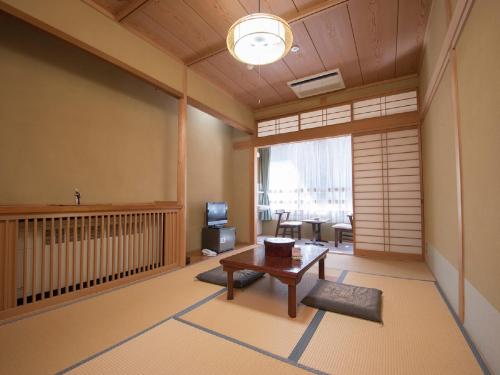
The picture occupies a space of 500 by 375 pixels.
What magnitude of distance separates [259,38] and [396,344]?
2405mm

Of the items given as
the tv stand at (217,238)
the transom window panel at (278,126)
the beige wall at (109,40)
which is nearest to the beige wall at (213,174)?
the tv stand at (217,238)

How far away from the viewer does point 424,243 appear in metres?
3.46

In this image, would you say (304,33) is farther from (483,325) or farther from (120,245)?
(120,245)

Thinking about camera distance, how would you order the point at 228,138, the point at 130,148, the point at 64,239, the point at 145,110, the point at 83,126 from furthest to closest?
1. the point at 228,138
2. the point at 145,110
3. the point at 130,148
4. the point at 83,126
5. the point at 64,239

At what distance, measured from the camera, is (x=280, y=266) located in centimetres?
201

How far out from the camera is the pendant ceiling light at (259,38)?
179 cm

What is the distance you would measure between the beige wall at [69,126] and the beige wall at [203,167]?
795 millimetres

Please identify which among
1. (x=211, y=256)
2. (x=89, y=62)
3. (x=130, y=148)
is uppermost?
(x=89, y=62)

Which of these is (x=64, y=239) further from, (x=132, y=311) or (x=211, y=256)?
(x=211, y=256)

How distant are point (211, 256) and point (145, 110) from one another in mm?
2433

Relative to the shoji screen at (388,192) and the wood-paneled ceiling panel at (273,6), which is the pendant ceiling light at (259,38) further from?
the shoji screen at (388,192)

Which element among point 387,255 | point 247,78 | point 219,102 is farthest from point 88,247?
point 387,255

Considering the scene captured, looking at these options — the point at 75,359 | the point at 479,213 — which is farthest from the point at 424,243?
the point at 75,359

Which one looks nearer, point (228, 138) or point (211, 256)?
point (211, 256)
